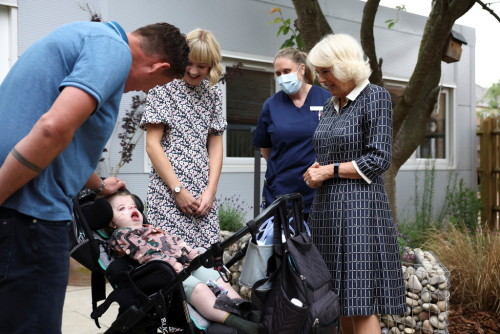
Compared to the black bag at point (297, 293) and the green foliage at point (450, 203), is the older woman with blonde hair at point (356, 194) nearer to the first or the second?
the black bag at point (297, 293)

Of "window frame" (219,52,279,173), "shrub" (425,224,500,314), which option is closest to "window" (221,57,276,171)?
"window frame" (219,52,279,173)

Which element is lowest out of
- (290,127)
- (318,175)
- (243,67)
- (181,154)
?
(318,175)

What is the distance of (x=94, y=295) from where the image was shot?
9.38ft

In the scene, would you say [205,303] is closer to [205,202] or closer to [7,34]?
[205,202]

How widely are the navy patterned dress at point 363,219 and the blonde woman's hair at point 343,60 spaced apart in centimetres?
10

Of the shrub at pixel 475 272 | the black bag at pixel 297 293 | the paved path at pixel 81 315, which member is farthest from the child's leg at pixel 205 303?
the shrub at pixel 475 272

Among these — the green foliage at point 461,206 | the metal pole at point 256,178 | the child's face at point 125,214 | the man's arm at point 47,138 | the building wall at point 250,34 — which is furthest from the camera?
the green foliage at point 461,206

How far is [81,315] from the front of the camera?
4.67m

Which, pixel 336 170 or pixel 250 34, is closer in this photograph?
pixel 336 170

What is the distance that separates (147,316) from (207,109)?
1.27 metres

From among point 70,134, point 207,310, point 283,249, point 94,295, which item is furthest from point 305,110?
point 70,134

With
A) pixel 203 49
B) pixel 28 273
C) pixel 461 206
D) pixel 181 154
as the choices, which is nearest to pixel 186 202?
pixel 181 154

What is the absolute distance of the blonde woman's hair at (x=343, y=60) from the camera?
2.87 metres

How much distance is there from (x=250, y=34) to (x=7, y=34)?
295cm
